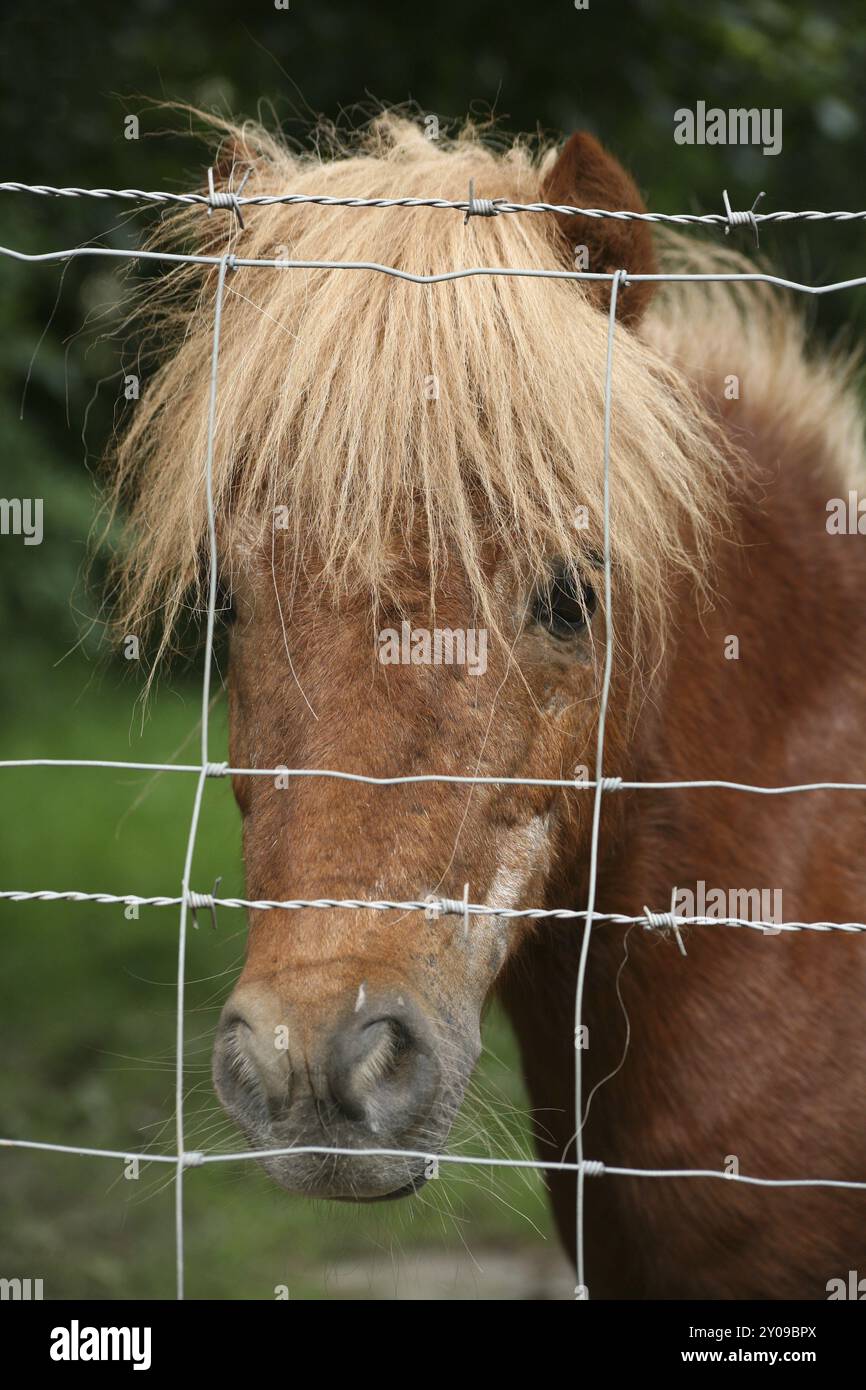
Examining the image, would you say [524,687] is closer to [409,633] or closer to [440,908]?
[409,633]

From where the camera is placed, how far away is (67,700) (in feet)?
40.2

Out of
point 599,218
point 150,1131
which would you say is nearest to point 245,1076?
point 599,218

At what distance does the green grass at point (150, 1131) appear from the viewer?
3.20 meters

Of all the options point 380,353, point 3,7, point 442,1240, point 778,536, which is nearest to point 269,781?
point 380,353

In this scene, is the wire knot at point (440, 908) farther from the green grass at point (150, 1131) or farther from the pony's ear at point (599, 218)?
the pony's ear at point (599, 218)

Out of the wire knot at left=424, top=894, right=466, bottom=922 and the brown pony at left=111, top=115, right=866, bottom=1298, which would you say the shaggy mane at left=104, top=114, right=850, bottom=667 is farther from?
the wire knot at left=424, top=894, right=466, bottom=922

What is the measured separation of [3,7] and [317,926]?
3.94m

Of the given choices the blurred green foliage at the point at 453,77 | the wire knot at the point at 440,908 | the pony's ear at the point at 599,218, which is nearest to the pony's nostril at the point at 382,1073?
the wire knot at the point at 440,908

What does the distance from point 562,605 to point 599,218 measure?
696 millimetres

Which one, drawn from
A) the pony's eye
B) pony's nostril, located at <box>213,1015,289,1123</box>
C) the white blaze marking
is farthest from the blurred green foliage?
pony's nostril, located at <box>213,1015,289,1123</box>

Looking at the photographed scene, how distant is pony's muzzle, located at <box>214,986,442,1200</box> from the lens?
1.64 meters

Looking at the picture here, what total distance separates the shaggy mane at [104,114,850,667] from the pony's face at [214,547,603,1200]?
0.10 metres

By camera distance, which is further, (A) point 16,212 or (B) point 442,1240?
(A) point 16,212
